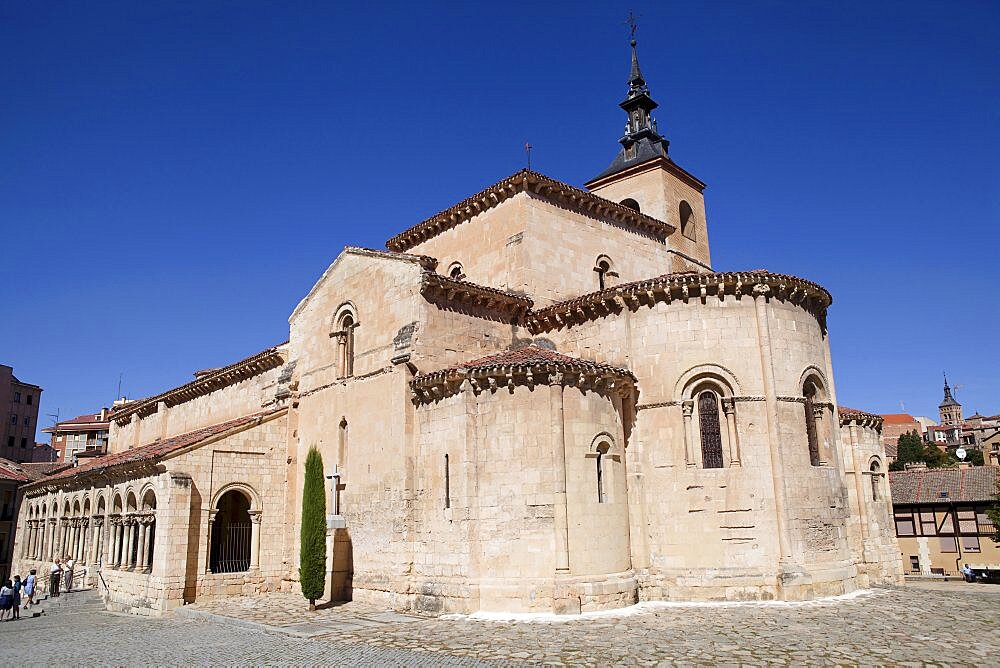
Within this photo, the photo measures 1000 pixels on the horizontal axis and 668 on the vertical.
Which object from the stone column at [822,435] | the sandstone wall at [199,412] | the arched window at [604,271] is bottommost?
the stone column at [822,435]

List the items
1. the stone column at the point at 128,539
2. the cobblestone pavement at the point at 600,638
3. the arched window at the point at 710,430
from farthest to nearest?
the stone column at the point at 128,539 → the arched window at the point at 710,430 → the cobblestone pavement at the point at 600,638

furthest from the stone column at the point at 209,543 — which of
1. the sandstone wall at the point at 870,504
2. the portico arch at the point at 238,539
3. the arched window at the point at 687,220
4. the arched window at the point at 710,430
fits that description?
the arched window at the point at 687,220

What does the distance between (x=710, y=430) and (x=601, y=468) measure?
2878 mm

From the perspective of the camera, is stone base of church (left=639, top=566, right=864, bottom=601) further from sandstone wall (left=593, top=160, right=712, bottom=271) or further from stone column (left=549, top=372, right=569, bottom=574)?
sandstone wall (left=593, top=160, right=712, bottom=271)

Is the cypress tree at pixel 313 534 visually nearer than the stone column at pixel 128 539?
Yes

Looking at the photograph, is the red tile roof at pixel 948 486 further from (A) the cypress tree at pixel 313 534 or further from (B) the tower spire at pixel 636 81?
(A) the cypress tree at pixel 313 534

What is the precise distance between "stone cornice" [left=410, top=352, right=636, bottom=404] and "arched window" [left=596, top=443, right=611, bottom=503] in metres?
1.25

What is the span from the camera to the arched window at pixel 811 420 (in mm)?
17547

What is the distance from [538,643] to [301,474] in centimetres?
1136

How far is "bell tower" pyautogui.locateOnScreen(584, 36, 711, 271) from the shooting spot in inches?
1088

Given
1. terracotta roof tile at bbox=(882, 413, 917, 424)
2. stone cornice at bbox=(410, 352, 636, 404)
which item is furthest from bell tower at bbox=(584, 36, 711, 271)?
terracotta roof tile at bbox=(882, 413, 917, 424)

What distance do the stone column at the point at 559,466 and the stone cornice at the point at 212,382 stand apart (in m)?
12.4

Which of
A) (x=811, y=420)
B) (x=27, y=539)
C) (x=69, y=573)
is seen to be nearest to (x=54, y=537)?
(x=69, y=573)

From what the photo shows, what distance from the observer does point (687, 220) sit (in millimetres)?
29016
